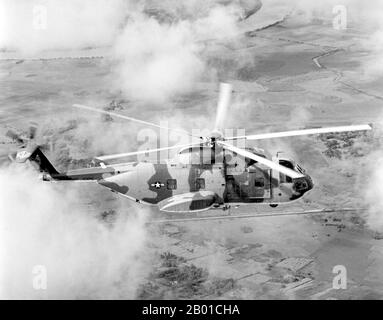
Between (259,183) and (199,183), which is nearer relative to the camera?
(199,183)

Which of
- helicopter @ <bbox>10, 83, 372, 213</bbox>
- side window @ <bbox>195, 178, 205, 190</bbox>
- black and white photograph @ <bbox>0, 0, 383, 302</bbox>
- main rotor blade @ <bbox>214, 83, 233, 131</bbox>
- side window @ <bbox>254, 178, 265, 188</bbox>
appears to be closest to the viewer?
main rotor blade @ <bbox>214, 83, 233, 131</bbox>

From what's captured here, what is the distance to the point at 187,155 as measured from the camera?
115ft

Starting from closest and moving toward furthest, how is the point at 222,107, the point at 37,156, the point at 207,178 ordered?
1. the point at 222,107
2. the point at 207,178
3. the point at 37,156

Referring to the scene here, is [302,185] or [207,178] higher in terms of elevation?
[207,178]

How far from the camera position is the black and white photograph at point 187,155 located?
35844 mm

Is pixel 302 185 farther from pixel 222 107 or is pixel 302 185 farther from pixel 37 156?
pixel 37 156

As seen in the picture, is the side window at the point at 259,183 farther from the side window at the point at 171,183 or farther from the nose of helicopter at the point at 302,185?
the side window at the point at 171,183

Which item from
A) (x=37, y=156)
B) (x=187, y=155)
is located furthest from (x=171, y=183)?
(x=37, y=156)

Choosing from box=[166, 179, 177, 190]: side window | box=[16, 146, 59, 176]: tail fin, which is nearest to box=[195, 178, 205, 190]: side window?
box=[166, 179, 177, 190]: side window

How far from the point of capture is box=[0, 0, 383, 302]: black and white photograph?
35844mm

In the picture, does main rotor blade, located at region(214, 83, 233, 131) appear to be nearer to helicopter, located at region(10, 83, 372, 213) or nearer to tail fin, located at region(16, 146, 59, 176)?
helicopter, located at region(10, 83, 372, 213)

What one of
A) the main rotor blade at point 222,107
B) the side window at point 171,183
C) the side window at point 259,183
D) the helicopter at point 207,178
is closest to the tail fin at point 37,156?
the helicopter at point 207,178

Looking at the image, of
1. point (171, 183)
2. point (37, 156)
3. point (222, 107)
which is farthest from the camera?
point (37, 156)
